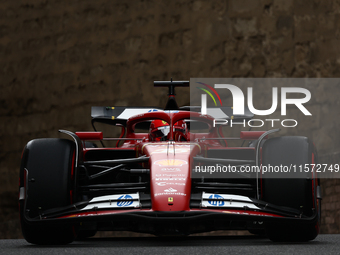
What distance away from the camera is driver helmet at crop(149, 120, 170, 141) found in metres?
5.70

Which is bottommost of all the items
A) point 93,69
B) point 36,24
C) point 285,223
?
point 285,223

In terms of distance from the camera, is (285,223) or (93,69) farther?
(93,69)

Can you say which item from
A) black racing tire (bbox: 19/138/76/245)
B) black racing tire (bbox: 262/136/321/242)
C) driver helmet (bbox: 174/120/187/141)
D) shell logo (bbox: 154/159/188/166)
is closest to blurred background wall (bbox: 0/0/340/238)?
driver helmet (bbox: 174/120/187/141)

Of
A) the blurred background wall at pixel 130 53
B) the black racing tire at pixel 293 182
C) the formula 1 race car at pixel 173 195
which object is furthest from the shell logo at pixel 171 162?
the blurred background wall at pixel 130 53

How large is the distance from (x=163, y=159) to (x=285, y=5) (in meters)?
5.70

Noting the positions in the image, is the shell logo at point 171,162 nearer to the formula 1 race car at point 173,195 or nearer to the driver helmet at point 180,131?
the formula 1 race car at point 173,195

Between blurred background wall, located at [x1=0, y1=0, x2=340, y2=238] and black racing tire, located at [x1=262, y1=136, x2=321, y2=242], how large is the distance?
173 inches

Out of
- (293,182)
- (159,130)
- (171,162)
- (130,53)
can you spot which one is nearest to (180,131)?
(159,130)

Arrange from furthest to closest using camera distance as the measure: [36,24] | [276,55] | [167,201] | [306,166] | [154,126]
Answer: [36,24]
[276,55]
[154,126]
[306,166]
[167,201]

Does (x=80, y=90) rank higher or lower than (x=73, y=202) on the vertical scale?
higher

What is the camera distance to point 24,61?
34.2 ft

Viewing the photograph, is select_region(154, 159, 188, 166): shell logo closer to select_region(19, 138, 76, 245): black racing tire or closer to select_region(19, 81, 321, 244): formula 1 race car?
select_region(19, 81, 321, 244): formula 1 race car

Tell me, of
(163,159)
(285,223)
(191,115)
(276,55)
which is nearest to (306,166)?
(285,223)

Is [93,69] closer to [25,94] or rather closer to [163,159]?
[25,94]
